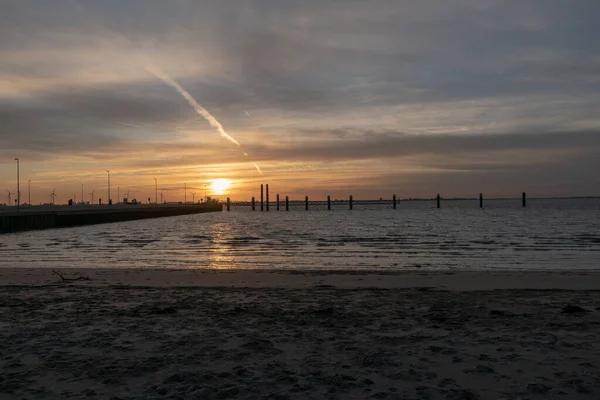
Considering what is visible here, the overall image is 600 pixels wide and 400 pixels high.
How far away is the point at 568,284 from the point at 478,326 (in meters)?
6.69

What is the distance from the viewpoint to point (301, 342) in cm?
710

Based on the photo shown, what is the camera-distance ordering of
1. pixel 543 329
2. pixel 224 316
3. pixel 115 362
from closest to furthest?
1. pixel 115 362
2. pixel 543 329
3. pixel 224 316

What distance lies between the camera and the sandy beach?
208 inches

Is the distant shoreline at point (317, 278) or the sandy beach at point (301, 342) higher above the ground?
the sandy beach at point (301, 342)

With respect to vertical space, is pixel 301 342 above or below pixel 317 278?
above

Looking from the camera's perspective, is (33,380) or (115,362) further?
(115,362)

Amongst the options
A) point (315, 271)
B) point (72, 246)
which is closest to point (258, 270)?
point (315, 271)

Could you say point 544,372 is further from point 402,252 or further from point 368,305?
point 402,252

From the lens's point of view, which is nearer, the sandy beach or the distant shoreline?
the sandy beach

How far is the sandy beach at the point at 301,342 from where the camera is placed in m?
5.29

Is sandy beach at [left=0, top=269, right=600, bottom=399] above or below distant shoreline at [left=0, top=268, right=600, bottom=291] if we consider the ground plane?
above

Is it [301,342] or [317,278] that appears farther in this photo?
[317,278]

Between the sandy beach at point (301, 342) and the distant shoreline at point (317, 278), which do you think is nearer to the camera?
the sandy beach at point (301, 342)

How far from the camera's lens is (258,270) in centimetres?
1711
